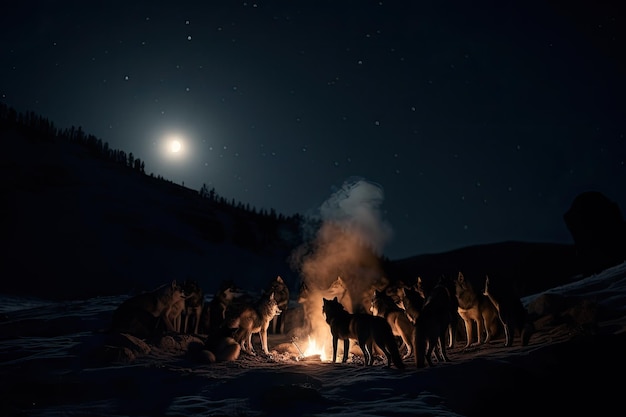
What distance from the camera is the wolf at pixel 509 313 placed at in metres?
8.91

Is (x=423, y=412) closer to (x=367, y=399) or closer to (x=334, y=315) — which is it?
(x=367, y=399)

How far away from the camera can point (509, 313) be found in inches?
363

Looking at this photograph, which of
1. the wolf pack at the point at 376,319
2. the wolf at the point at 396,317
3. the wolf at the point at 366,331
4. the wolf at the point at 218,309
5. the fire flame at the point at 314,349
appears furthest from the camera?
the wolf at the point at 218,309

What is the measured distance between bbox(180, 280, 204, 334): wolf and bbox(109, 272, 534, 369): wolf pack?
29 mm

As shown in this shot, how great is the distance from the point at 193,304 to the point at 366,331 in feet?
22.8

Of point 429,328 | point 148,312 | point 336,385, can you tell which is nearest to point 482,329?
point 429,328

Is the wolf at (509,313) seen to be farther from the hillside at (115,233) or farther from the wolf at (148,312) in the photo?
the hillside at (115,233)

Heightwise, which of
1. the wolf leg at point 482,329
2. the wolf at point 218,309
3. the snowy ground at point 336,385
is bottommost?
the snowy ground at point 336,385

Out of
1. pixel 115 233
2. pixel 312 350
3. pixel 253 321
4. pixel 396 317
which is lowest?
pixel 312 350

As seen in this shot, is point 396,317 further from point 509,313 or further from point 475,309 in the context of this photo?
point 509,313

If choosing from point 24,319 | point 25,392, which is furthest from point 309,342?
point 24,319

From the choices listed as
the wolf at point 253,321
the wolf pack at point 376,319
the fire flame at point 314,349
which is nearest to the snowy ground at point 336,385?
the wolf pack at point 376,319

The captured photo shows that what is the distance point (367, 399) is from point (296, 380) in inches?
57.2

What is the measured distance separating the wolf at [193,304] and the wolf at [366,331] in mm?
5238
